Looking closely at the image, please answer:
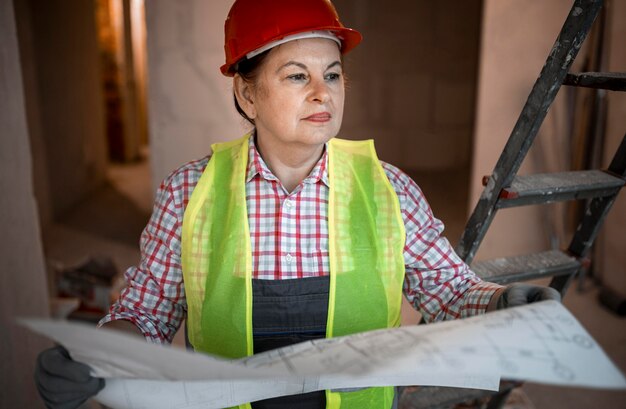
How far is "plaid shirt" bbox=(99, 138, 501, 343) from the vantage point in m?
1.38

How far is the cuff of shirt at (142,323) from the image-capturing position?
4.40ft

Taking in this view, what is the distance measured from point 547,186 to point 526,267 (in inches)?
12.0

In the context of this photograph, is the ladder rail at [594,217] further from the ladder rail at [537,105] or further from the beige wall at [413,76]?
the beige wall at [413,76]

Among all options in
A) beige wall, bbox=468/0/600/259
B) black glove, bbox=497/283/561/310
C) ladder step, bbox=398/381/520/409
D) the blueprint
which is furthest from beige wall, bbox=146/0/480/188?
the blueprint

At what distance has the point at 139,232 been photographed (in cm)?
528

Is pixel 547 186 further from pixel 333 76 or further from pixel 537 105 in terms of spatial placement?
pixel 333 76

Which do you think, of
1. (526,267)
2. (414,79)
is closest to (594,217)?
(526,267)

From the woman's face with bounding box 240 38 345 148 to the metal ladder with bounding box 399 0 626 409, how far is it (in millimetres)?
539

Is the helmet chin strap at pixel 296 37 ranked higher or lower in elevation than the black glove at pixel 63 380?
higher

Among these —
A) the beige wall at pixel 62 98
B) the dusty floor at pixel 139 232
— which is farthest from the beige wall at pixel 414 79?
the beige wall at pixel 62 98

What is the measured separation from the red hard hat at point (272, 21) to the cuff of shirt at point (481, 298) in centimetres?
70

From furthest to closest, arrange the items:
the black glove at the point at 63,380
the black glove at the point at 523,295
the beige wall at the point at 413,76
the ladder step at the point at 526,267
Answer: the beige wall at the point at 413,76, the ladder step at the point at 526,267, the black glove at the point at 523,295, the black glove at the point at 63,380

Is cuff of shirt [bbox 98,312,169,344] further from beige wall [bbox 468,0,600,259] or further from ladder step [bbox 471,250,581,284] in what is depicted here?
beige wall [bbox 468,0,600,259]

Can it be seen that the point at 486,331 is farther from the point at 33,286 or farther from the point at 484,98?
the point at 484,98
